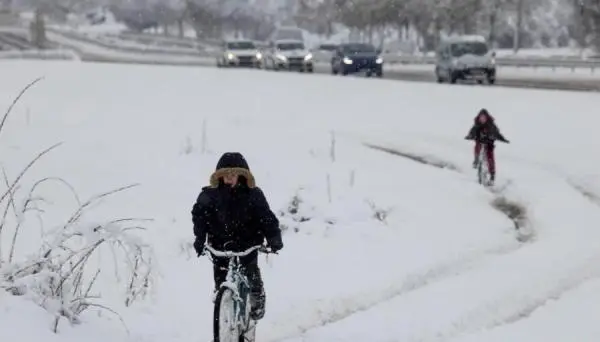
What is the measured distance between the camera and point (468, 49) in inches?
1556

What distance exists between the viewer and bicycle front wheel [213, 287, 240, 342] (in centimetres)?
691

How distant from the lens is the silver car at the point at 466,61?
127 feet

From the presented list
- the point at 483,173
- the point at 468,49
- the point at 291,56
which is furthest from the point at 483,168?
the point at 291,56

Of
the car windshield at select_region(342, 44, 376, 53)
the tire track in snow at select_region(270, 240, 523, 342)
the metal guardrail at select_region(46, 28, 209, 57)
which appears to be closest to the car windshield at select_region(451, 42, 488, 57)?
the car windshield at select_region(342, 44, 376, 53)

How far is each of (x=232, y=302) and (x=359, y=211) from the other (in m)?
7.26

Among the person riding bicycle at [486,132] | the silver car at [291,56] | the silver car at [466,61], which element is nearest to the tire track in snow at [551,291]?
the person riding bicycle at [486,132]

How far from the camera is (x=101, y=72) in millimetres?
41781

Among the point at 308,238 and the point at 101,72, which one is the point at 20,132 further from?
the point at 101,72

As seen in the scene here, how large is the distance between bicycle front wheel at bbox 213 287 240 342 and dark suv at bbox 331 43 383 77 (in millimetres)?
38749

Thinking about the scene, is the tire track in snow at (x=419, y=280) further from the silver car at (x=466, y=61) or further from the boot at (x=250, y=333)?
the silver car at (x=466, y=61)

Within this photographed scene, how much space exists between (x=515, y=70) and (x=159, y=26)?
230 feet

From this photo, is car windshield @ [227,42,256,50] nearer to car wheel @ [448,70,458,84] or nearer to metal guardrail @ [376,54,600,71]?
metal guardrail @ [376,54,600,71]

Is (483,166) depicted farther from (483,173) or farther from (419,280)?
(419,280)

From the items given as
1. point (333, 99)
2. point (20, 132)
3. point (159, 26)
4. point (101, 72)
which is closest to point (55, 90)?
point (101, 72)
